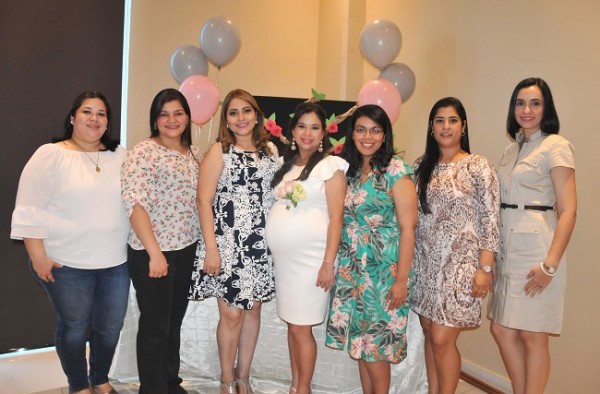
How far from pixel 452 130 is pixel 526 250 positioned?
2.21 feet

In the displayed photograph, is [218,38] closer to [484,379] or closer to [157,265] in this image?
[157,265]

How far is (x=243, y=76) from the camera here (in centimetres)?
500

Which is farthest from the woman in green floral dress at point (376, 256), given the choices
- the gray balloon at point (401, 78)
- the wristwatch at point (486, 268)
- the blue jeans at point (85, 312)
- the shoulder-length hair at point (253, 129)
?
the gray balloon at point (401, 78)

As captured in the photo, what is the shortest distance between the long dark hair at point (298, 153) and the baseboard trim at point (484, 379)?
6.81ft

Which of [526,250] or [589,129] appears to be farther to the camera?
[589,129]

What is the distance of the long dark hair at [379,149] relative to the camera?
89.1 inches

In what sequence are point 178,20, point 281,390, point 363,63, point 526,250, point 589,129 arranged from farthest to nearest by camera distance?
point 363,63 → point 178,20 → point 281,390 → point 589,129 → point 526,250

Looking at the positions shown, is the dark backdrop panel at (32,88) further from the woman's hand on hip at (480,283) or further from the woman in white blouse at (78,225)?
the woman's hand on hip at (480,283)

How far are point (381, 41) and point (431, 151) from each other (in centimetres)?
172

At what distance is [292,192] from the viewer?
2266 millimetres

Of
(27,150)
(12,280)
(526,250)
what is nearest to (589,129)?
(526,250)

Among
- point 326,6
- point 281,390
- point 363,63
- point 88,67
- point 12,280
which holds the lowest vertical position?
point 281,390

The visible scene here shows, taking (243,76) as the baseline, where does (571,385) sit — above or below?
below

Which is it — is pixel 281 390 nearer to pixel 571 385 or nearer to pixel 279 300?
pixel 279 300
